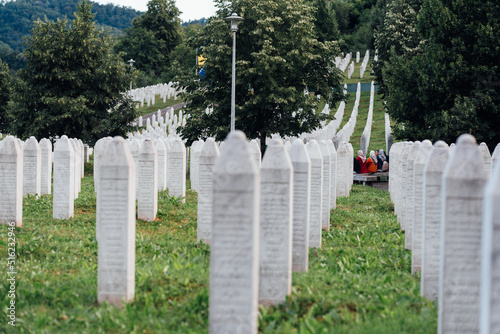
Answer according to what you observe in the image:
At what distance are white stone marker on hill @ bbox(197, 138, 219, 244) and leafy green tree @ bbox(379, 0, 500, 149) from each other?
45.7 ft

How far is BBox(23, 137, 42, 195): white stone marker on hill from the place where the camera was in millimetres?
12969

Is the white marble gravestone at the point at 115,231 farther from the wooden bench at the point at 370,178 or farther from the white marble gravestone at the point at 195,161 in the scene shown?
the wooden bench at the point at 370,178

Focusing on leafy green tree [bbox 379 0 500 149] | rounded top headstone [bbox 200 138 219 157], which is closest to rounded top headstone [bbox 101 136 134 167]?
rounded top headstone [bbox 200 138 219 157]

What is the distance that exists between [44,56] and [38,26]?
2235 mm

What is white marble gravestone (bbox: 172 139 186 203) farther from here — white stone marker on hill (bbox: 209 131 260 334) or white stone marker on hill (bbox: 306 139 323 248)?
white stone marker on hill (bbox: 209 131 260 334)

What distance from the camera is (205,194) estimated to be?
365 inches

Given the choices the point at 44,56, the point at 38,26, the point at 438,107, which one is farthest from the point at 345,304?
the point at 38,26

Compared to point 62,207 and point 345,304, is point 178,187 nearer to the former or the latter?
point 62,207

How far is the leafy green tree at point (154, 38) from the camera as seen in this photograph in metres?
87.4

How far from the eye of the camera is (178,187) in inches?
579

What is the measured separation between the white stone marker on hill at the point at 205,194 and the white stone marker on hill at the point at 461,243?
499 cm

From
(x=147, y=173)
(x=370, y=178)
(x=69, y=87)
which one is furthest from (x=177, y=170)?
(x=69, y=87)

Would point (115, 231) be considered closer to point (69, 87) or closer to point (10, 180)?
point (10, 180)

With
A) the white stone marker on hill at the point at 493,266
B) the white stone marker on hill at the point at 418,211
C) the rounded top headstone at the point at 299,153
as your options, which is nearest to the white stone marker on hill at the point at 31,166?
the rounded top headstone at the point at 299,153
